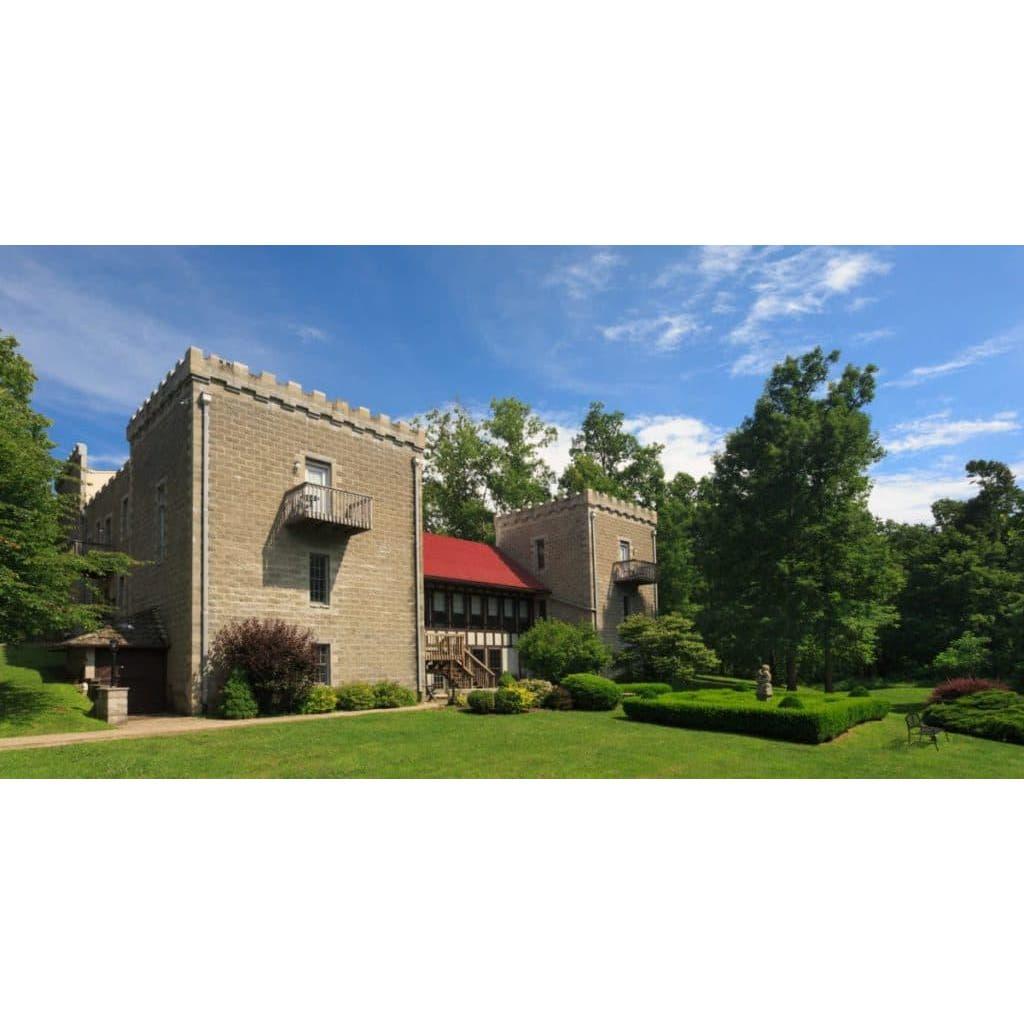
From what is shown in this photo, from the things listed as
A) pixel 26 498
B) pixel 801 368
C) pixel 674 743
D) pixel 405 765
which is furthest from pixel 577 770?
pixel 801 368

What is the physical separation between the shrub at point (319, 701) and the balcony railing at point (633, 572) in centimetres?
1796

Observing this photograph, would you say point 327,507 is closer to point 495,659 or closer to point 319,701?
point 319,701

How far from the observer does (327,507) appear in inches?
813

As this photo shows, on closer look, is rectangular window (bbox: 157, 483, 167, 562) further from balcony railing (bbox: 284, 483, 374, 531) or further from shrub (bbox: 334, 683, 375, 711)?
shrub (bbox: 334, 683, 375, 711)

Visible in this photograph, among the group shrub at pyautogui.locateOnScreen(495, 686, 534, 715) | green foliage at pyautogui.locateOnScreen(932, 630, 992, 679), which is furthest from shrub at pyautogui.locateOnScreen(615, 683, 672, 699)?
green foliage at pyautogui.locateOnScreen(932, 630, 992, 679)

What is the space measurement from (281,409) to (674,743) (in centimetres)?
1441

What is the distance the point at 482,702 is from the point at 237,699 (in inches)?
252

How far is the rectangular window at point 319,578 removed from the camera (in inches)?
810

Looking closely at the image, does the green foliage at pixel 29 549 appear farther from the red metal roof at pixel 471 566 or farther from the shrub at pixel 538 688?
the red metal roof at pixel 471 566

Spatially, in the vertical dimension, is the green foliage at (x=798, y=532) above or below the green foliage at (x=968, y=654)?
above

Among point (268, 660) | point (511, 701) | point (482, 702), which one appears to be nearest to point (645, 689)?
point (511, 701)

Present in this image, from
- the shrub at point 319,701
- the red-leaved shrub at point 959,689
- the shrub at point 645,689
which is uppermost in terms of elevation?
the shrub at point 319,701

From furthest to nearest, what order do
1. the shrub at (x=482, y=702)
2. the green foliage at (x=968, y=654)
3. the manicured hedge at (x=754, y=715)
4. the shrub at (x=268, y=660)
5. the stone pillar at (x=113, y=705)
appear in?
the green foliage at (x=968, y=654), the shrub at (x=482, y=702), the shrub at (x=268, y=660), the stone pillar at (x=113, y=705), the manicured hedge at (x=754, y=715)

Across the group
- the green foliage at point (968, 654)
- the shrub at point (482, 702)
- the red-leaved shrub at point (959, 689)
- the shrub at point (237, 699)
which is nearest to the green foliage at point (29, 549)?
the shrub at point (237, 699)
